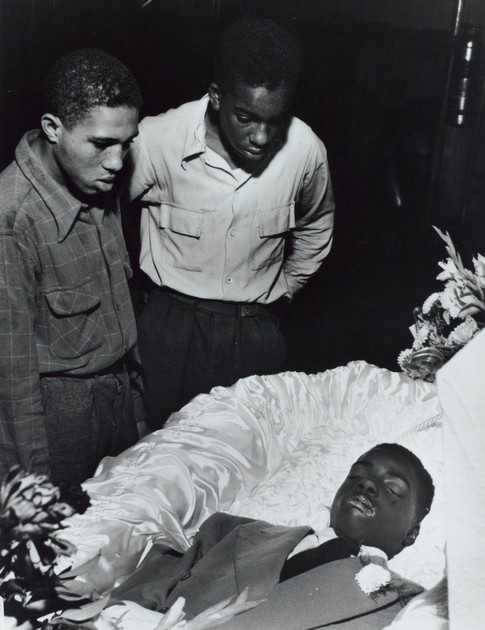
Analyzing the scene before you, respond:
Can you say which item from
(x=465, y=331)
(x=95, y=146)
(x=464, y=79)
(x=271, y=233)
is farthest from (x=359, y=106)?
(x=95, y=146)

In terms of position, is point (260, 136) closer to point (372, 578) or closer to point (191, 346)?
point (191, 346)

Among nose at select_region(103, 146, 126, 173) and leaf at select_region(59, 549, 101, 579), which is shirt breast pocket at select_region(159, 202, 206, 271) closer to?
nose at select_region(103, 146, 126, 173)

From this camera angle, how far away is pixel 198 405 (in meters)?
1.38

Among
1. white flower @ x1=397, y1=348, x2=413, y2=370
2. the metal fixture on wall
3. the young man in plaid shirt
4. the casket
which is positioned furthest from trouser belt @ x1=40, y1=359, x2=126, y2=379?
the metal fixture on wall

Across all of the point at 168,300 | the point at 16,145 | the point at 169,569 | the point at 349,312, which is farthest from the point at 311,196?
the point at 169,569

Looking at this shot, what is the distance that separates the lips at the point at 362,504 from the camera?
47.0 inches

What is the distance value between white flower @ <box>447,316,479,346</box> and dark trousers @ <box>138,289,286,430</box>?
443 millimetres

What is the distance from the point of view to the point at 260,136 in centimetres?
127

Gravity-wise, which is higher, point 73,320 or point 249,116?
point 249,116

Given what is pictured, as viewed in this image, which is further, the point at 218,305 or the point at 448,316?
the point at 218,305

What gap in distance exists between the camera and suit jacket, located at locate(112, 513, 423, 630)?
953mm

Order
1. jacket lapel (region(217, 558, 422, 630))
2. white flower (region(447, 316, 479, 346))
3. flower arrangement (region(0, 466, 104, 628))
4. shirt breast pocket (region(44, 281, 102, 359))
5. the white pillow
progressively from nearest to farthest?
flower arrangement (region(0, 466, 104, 628)), jacket lapel (region(217, 558, 422, 630)), shirt breast pocket (region(44, 281, 102, 359)), white flower (region(447, 316, 479, 346)), the white pillow

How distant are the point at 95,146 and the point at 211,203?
0.40 m

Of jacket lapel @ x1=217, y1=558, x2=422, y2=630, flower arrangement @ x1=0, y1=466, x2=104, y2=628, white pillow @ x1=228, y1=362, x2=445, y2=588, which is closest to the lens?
flower arrangement @ x1=0, y1=466, x2=104, y2=628
